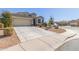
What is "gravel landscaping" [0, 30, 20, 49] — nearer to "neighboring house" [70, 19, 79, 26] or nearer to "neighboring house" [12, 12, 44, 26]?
"neighboring house" [12, 12, 44, 26]

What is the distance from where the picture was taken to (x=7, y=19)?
3.87m

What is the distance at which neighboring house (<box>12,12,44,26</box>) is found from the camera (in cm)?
394

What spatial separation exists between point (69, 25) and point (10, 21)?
43.7 inches

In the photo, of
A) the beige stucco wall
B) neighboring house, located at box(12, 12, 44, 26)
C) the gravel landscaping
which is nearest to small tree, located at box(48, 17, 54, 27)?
neighboring house, located at box(12, 12, 44, 26)

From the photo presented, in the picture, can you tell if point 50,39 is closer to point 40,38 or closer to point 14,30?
point 40,38

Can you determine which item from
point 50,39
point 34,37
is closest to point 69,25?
point 50,39

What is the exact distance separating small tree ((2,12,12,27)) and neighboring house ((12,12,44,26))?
80 mm

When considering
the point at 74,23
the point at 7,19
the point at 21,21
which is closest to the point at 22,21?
the point at 21,21

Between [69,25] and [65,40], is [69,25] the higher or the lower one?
the higher one

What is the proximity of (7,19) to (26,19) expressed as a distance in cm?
36

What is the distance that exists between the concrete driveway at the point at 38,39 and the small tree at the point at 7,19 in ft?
0.51

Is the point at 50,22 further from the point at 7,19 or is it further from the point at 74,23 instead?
the point at 7,19
